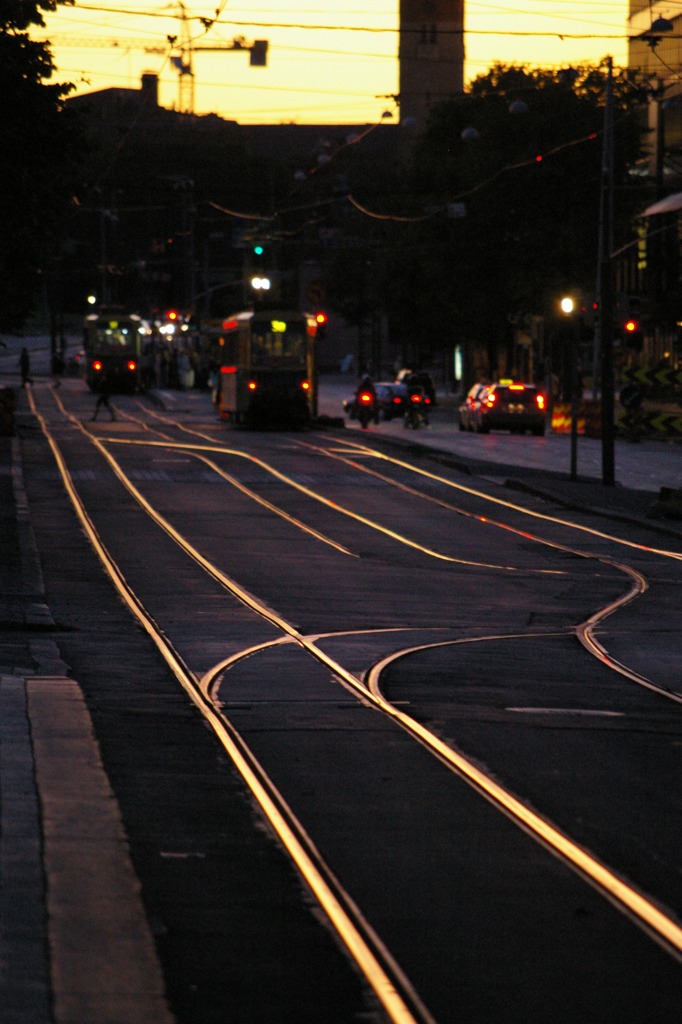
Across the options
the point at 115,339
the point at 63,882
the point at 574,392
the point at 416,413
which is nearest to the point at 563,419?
the point at 416,413

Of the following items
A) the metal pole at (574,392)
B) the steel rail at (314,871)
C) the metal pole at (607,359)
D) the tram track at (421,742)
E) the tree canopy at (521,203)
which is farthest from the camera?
the tree canopy at (521,203)

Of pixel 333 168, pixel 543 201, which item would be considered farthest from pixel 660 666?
pixel 333 168

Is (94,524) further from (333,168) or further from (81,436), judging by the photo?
(333,168)

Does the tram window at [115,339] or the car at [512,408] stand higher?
the tram window at [115,339]

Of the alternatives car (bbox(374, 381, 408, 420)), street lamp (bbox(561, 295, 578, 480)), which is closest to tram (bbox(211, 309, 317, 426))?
car (bbox(374, 381, 408, 420))

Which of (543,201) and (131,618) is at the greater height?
(543,201)

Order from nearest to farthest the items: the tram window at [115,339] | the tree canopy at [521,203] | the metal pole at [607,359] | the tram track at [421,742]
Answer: the tram track at [421,742] → the metal pole at [607,359] → the tree canopy at [521,203] → the tram window at [115,339]

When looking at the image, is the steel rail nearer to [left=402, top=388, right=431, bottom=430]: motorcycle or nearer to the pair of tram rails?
the pair of tram rails

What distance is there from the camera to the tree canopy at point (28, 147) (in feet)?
88.9

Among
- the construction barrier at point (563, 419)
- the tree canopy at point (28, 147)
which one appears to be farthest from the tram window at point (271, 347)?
the tree canopy at point (28, 147)

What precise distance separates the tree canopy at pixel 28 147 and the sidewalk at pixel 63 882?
17.9 m

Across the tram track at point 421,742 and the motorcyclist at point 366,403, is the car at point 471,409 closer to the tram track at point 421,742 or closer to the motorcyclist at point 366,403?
the motorcyclist at point 366,403

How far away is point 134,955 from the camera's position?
5375 millimetres

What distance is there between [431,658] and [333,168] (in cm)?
14212
